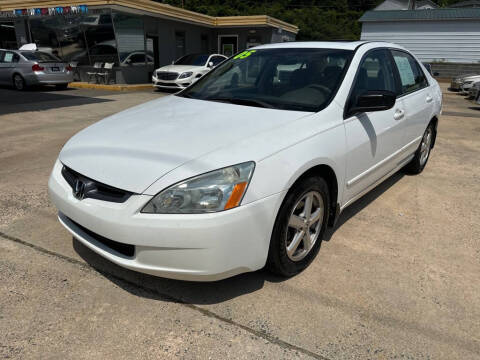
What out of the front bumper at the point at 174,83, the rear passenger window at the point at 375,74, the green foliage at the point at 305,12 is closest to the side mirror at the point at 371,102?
the rear passenger window at the point at 375,74

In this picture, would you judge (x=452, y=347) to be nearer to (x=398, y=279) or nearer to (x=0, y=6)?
(x=398, y=279)

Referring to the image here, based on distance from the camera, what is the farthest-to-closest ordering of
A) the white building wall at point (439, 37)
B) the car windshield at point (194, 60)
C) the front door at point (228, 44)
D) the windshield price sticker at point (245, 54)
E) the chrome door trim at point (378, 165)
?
the white building wall at point (439, 37)
the front door at point (228, 44)
the car windshield at point (194, 60)
the windshield price sticker at point (245, 54)
the chrome door trim at point (378, 165)

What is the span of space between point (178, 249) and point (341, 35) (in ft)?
164

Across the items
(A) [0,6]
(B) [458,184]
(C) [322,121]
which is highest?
(A) [0,6]

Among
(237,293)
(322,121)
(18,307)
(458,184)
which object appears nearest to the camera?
(18,307)

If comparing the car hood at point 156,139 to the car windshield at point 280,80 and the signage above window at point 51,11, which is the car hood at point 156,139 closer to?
the car windshield at point 280,80

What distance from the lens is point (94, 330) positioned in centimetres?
213

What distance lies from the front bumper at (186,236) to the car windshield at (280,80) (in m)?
1.06

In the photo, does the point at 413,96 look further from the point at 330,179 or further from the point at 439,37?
the point at 439,37

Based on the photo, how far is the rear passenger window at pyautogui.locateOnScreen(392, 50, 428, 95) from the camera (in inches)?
154

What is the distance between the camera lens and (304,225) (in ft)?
8.48

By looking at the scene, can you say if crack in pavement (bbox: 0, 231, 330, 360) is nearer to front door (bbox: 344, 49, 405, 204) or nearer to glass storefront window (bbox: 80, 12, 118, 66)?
front door (bbox: 344, 49, 405, 204)

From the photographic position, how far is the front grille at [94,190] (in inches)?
83.7

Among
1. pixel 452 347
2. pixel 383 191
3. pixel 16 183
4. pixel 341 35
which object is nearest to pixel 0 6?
pixel 16 183
